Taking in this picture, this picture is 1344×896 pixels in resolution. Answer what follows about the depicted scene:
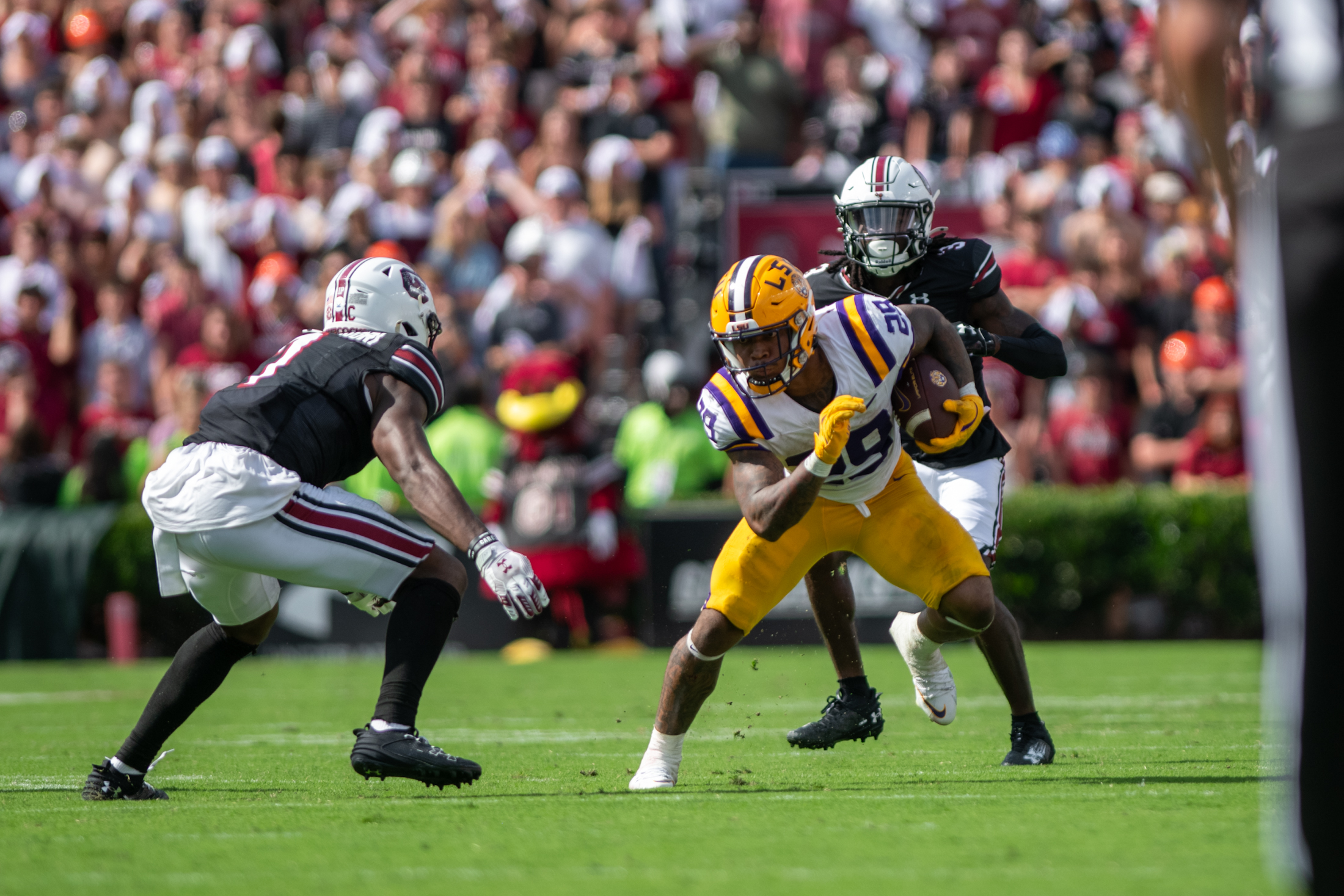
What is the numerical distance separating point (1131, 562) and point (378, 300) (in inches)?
315

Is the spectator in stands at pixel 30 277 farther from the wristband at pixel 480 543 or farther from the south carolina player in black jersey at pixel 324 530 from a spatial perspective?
the wristband at pixel 480 543

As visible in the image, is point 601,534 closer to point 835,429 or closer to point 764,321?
point 764,321

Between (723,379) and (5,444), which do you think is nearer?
(723,379)

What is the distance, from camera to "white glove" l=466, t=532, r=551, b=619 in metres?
5.04

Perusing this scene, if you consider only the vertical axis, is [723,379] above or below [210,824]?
above

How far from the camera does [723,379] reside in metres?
5.60

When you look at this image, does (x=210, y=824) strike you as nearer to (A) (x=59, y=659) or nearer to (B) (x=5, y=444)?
(A) (x=59, y=659)

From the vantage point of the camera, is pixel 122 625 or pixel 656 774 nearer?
pixel 656 774

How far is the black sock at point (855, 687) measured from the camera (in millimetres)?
6559

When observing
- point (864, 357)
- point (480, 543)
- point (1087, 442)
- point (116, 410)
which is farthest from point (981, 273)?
point (116, 410)

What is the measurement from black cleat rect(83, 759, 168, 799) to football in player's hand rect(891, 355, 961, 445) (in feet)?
9.19

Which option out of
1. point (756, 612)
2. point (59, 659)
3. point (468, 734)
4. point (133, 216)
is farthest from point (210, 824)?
→ point (133, 216)

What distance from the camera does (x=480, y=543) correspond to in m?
5.11

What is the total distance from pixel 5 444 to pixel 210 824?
29.6 feet
